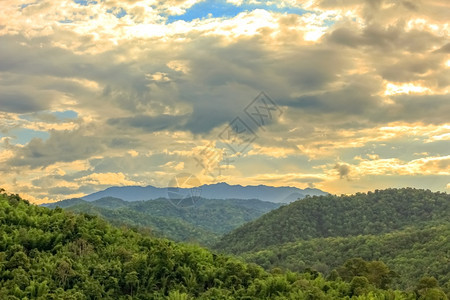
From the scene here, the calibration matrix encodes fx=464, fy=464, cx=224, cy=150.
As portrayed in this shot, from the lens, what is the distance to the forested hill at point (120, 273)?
47906 mm

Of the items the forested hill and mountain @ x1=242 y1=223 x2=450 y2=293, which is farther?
mountain @ x1=242 y1=223 x2=450 y2=293

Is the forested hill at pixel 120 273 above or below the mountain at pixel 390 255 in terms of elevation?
above

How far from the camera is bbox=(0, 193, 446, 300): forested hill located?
157ft

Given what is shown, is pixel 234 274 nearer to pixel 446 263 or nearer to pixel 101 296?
pixel 101 296

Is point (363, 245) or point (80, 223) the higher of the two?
point (80, 223)

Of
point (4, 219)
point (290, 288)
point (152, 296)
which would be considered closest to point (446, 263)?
point (290, 288)

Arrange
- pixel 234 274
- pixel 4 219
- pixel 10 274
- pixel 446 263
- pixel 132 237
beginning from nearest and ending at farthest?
1. pixel 10 274
2. pixel 234 274
3. pixel 4 219
4. pixel 132 237
5. pixel 446 263

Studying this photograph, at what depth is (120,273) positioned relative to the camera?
51.6 m

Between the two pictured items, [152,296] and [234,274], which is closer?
[152,296]

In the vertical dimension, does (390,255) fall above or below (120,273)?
below

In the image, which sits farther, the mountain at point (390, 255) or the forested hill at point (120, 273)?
the mountain at point (390, 255)

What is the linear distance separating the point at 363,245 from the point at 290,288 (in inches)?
5442

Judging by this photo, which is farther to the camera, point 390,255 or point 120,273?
point 390,255

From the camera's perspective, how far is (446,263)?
12600cm
